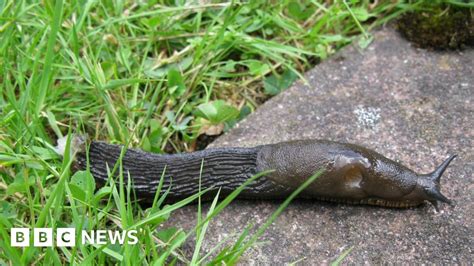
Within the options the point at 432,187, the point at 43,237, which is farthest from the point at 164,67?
the point at 432,187

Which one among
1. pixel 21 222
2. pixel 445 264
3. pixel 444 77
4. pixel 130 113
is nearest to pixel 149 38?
pixel 130 113

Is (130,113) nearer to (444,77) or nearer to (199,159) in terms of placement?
(199,159)

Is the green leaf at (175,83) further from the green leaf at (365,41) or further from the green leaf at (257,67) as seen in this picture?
the green leaf at (365,41)

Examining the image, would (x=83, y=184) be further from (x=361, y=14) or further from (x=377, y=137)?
(x=361, y=14)

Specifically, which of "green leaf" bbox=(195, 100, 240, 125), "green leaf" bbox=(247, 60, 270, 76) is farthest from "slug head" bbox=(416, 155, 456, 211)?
"green leaf" bbox=(247, 60, 270, 76)

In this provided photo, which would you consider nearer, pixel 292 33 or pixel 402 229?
pixel 402 229

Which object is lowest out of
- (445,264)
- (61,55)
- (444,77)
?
(445,264)

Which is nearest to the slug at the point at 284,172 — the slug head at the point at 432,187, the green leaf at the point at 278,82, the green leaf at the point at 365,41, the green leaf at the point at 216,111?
the slug head at the point at 432,187
